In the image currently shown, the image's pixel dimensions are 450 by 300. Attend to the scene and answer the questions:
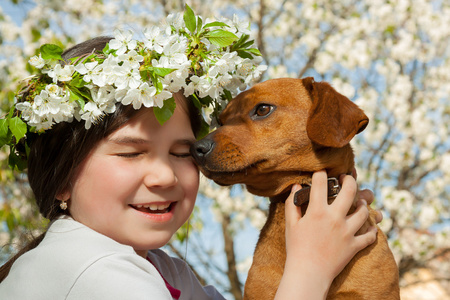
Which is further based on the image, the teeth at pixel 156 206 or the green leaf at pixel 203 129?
the green leaf at pixel 203 129

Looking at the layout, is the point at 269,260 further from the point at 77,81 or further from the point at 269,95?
the point at 77,81

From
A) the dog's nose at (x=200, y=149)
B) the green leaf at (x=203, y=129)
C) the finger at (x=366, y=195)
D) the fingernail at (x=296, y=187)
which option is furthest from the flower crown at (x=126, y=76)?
the finger at (x=366, y=195)

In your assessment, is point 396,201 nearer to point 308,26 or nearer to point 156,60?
point 308,26

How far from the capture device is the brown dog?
2.05m

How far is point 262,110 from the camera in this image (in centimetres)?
225

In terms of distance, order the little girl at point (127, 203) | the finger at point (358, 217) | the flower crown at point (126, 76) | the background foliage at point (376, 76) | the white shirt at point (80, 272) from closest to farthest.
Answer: the white shirt at point (80, 272) → the little girl at point (127, 203) → the flower crown at point (126, 76) → the finger at point (358, 217) → the background foliage at point (376, 76)

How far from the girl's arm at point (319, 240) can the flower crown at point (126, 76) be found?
624mm

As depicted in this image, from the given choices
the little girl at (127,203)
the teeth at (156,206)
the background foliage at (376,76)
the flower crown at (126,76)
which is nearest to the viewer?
the little girl at (127,203)

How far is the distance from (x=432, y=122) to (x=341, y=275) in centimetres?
523

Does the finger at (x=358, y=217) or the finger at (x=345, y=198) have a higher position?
the finger at (x=345, y=198)

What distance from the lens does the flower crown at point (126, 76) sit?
186cm

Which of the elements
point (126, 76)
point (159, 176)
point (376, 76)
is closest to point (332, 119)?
point (159, 176)

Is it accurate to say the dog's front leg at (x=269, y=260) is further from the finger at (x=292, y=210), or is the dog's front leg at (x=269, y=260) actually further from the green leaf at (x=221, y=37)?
the green leaf at (x=221, y=37)

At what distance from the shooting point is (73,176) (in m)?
1.99
